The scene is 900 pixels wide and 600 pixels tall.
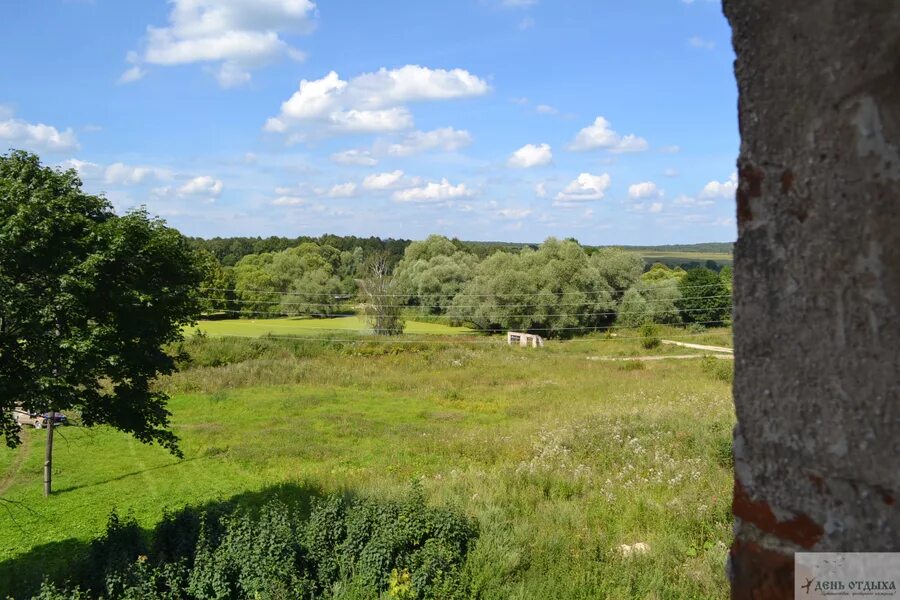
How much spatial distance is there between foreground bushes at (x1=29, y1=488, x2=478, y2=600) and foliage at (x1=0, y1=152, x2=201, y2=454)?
217cm

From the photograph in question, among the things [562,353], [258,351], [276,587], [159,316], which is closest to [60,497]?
[159,316]

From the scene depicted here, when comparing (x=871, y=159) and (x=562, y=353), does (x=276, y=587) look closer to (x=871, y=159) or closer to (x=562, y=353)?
(x=871, y=159)

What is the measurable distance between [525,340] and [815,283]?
41565mm

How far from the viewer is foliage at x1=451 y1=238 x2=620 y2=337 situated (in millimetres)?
47688

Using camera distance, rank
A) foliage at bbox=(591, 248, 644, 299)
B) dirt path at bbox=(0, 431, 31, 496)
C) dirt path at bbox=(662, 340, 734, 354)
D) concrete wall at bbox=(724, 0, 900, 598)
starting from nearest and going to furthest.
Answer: concrete wall at bbox=(724, 0, 900, 598), dirt path at bbox=(0, 431, 31, 496), dirt path at bbox=(662, 340, 734, 354), foliage at bbox=(591, 248, 644, 299)

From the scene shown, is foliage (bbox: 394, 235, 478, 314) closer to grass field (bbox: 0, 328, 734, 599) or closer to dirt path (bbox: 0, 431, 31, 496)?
grass field (bbox: 0, 328, 734, 599)

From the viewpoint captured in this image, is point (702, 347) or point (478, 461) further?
point (702, 347)

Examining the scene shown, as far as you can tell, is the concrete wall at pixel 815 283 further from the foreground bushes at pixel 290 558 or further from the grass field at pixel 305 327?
the grass field at pixel 305 327

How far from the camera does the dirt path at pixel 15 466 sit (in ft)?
51.2

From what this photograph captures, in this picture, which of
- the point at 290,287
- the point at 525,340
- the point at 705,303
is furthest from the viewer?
the point at 290,287

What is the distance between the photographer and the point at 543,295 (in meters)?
47.4

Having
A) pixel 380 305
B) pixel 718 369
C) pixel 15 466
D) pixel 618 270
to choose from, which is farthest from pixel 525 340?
pixel 15 466

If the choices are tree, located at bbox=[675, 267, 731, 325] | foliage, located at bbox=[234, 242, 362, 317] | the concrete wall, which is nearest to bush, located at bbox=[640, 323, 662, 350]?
tree, located at bbox=[675, 267, 731, 325]

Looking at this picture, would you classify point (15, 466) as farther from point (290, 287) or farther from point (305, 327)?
point (290, 287)
